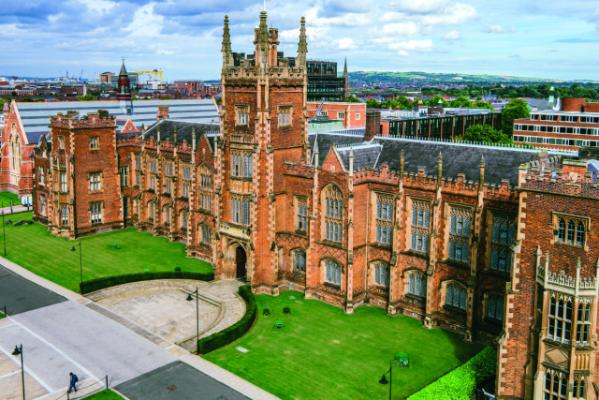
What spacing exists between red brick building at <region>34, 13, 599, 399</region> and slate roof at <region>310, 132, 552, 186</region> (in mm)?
137

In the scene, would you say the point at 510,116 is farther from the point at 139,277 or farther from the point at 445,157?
the point at 139,277

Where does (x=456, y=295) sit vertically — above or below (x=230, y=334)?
above

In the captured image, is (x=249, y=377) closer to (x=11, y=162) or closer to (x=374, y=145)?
(x=374, y=145)

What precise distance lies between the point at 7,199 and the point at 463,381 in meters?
94.7

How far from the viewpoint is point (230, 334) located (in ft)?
158

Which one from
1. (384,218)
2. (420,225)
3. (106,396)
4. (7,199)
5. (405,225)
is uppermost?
(384,218)

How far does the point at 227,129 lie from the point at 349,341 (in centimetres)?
2619

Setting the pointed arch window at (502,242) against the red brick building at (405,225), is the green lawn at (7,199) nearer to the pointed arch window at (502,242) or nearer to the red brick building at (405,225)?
the red brick building at (405,225)

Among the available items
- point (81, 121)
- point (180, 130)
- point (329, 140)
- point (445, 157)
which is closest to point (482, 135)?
point (329, 140)

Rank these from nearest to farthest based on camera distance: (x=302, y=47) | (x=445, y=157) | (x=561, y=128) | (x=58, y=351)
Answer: (x=58, y=351) < (x=445, y=157) < (x=302, y=47) < (x=561, y=128)

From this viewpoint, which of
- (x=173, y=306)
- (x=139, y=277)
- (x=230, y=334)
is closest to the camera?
(x=230, y=334)

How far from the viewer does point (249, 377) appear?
42.6 metres

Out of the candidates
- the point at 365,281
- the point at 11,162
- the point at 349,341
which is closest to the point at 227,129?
the point at 365,281

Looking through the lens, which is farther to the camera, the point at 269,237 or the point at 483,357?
the point at 269,237
